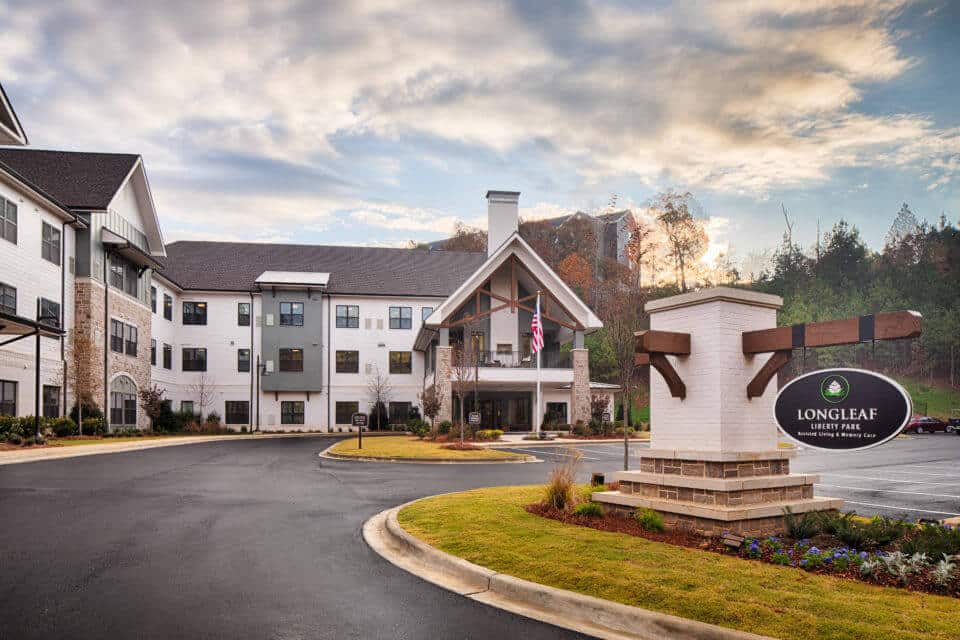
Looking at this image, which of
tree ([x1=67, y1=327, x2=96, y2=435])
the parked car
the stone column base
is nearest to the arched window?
tree ([x1=67, y1=327, x2=96, y2=435])

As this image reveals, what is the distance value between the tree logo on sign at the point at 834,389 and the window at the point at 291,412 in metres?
43.6

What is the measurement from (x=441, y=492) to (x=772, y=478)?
743 cm

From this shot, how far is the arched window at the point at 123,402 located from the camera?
120 feet

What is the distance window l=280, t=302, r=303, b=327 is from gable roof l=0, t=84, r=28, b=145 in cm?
2138

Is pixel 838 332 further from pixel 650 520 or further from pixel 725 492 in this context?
pixel 650 520

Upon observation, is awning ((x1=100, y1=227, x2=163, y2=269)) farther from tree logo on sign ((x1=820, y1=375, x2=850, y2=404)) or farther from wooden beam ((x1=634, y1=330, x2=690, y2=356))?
tree logo on sign ((x1=820, y1=375, x2=850, y2=404))

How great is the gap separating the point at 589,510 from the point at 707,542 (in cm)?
196

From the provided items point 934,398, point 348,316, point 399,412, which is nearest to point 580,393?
point 399,412

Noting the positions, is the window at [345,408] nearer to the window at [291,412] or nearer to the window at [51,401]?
the window at [291,412]

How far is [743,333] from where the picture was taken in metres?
9.03

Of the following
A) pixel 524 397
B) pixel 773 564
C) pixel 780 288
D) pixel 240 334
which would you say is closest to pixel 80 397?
pixel 240 334

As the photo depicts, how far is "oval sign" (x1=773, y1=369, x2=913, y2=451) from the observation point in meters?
7.47

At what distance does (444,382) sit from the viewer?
3938 centimetres

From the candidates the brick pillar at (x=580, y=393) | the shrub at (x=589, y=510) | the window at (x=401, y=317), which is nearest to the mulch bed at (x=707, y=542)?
the shrub at (x=589, y=510)
